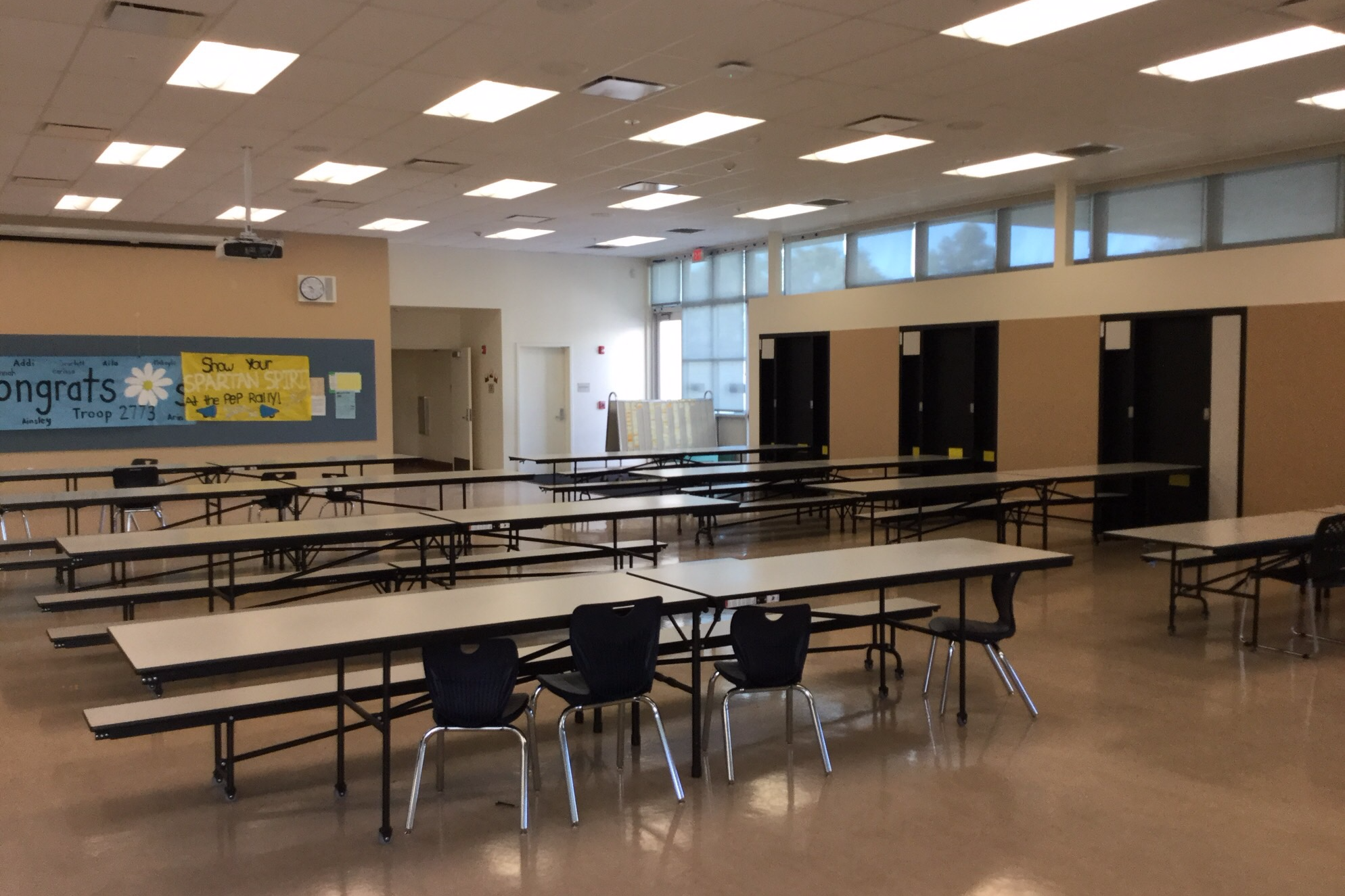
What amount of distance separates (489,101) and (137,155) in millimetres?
3471

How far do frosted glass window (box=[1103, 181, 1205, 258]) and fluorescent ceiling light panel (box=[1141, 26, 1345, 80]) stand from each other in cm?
341

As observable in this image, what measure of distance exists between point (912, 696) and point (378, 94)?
480 centimetres

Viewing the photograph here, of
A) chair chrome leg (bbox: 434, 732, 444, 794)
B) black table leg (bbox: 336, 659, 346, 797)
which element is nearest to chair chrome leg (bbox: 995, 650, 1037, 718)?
chair chrome leg (bbox: 434, 732, 444, 794)

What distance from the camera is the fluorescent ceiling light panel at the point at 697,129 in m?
7.38

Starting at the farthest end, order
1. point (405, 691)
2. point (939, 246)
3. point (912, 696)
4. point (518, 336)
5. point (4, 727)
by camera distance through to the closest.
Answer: point (518, 336), point (939, 246), point (912, 696), point (4, 727), point (405, 691)

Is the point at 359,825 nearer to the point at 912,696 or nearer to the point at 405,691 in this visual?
the point at 405,691

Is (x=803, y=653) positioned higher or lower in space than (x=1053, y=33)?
lower

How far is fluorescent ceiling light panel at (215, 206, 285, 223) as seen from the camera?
11.0 m

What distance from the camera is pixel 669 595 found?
4004 mm

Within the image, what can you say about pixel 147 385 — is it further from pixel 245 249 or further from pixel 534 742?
pixel 534 742

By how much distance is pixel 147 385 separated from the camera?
12.0 metres

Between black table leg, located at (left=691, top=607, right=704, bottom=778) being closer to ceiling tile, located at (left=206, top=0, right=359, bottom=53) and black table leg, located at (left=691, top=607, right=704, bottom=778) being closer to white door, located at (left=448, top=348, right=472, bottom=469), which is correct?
ceiling tile, located at (left=206, top=0, right=359, bottom=53)

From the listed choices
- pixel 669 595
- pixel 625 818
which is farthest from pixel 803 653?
pixel 625 818

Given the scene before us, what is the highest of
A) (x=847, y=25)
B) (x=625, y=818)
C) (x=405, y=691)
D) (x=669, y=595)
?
(x=847, y=25)
